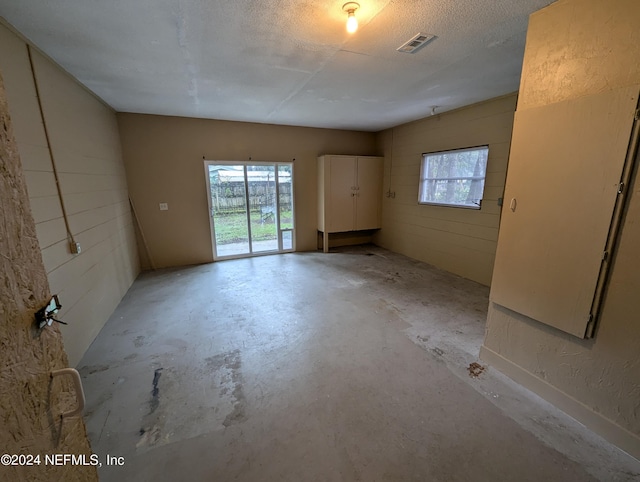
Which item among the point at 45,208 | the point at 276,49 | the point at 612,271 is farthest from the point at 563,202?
the point at 45,208

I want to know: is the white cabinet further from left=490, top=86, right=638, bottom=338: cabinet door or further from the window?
left=490, top=86, right=638, bottom=338: cabinet door

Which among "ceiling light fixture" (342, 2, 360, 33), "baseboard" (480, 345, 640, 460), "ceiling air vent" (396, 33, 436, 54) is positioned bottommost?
"baseboard" (480, 345, 640, 460)

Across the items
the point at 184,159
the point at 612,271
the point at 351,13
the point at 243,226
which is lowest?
the point at 243,226

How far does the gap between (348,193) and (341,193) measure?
16cm

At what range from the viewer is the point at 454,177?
4.25m

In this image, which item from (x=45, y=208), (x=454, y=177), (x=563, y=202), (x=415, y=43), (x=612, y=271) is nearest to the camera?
(x=612, y=271)

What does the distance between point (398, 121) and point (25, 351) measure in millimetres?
5335

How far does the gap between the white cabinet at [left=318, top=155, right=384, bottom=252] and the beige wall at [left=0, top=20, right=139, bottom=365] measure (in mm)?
3407

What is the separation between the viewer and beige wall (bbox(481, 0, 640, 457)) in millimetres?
1411

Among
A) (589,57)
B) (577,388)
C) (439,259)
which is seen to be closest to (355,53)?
(589,57)

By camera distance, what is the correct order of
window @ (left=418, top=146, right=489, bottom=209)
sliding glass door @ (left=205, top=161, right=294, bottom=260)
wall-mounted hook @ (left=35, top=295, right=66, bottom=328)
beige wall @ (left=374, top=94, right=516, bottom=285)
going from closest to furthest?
wall-mounted hook @ (left=35, top=295, right=66, bottom=328)
beige wall @ (left=374, top=94, right=516, bottom=285)
window @ (left=418, top=146, right=489, bottom=209)
sliding glass door @ (left=205, top=161, right=294, bottom=260)

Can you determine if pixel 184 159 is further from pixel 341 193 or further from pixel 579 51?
pixel 579 51

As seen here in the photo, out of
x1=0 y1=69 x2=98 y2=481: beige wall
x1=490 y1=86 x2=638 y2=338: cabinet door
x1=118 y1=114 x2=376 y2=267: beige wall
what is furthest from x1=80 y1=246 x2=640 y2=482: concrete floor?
x1=118 y1=114 x2=376 y2=267: beige wall

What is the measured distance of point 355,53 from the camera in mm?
2277
